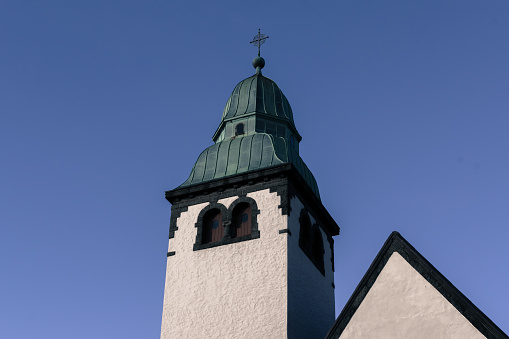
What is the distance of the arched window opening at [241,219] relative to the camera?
85.7 ft

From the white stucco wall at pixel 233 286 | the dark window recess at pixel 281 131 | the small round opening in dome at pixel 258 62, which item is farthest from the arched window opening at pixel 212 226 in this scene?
the small round opening in dome at pixel 258 62

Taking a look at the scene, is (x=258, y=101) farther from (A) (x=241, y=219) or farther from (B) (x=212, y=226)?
(B) (x=212, y=226)

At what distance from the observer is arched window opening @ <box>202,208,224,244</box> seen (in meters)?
26.5

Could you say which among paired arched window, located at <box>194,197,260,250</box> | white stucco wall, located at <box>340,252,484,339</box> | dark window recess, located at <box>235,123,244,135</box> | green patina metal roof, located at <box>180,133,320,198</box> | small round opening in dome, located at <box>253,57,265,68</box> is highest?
small round opening in dome, located at <box>253,57,265,68</box>

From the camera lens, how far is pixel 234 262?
83.1ft

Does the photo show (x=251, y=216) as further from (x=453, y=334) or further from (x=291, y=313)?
(x=453, y=334)

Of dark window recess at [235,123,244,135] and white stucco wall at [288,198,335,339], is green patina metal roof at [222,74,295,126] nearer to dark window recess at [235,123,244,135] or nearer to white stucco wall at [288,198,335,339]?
dark window recess at [235,123,244,135]

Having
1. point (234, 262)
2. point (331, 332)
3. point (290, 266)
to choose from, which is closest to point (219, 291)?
point (234, 262)

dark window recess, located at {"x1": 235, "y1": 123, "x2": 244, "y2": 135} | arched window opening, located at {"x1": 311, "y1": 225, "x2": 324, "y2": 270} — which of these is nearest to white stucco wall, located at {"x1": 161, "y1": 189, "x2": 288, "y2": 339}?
arched window opening, located at {"x1": 311, "y1": 225, "x2": 324, "y2": 270}

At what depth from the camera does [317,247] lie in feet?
93.6

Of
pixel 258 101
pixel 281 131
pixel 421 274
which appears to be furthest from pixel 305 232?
pixel 421 274

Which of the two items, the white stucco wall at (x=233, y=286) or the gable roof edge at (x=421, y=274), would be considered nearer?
the gable roof edge at (x=421, y=274)

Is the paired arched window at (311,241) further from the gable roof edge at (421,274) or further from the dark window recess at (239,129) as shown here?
the gable roof edge at (421,274)

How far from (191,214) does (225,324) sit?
4.99 meters
